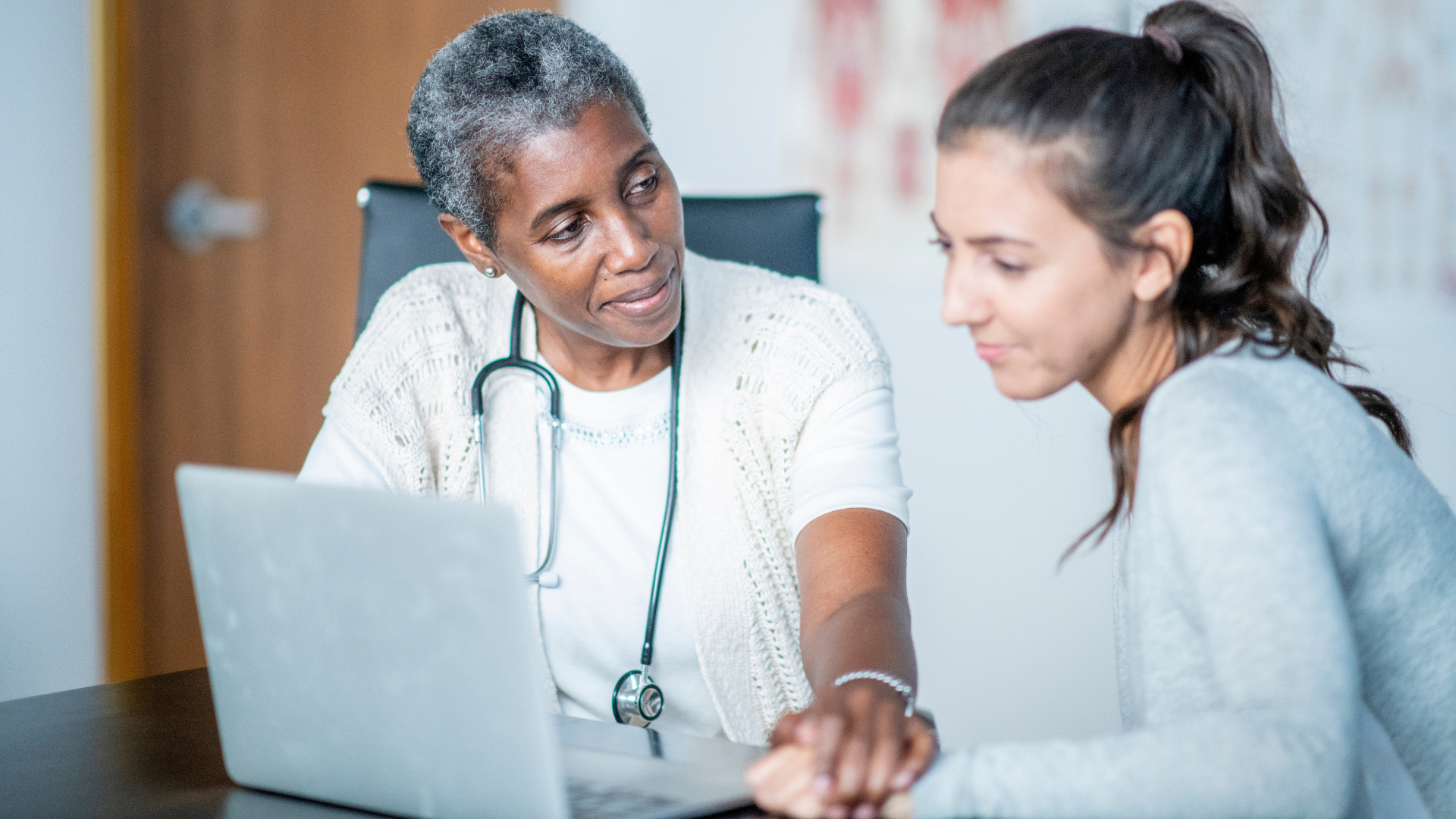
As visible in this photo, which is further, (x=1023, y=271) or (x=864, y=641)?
(x=864, y=641)

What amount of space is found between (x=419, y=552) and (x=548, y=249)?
22.9 inches

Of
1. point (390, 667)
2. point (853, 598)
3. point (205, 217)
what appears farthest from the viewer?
point (205, 217)

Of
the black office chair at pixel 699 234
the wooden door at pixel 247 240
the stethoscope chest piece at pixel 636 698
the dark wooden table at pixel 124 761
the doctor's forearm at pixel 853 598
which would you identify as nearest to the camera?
the dark wooden table at pixel 124 761

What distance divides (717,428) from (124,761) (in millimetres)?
624

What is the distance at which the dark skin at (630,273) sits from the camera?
0.96 metres

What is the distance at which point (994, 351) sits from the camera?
819mm

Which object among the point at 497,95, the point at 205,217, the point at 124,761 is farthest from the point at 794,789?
the point at 205,217

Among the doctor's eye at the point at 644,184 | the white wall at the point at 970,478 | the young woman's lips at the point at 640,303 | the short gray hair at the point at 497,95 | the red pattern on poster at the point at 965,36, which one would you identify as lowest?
the white wall at the point at 970,478

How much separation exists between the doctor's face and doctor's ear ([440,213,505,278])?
1.8 inches

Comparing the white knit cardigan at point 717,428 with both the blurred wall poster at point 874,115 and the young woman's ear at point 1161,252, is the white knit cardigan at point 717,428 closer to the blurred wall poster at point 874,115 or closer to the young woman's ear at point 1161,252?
the young woman's ear at point 1161,252

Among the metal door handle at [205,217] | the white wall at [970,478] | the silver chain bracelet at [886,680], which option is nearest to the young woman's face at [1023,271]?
the silver chain bracelet at [886,680]

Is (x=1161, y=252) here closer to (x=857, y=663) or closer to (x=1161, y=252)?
(x=1161, y=252)

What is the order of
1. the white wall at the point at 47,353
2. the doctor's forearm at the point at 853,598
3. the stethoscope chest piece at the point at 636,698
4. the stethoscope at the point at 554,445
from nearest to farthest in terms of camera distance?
the doctor's forearm at the point at 853,598
the stethoscope chest piece at the point at 636,698
the stethoscope at the point at 554,445
the white wall at the point at 47,353

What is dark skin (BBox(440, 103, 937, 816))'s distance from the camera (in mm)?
960
